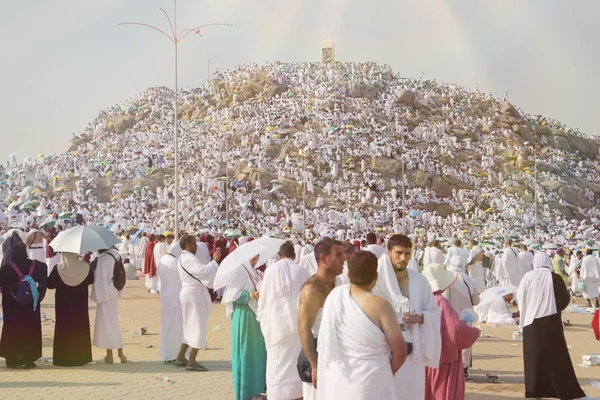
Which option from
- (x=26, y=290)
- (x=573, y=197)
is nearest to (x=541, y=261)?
(x=26, y=290)

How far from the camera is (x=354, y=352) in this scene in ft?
13.4

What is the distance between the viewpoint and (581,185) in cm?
5906

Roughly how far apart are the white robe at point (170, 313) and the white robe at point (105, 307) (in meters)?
0.61

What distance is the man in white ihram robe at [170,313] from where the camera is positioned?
912 centimetres

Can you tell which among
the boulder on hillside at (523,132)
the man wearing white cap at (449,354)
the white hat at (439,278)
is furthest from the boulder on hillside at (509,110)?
the man wearing white cap at (449,354)

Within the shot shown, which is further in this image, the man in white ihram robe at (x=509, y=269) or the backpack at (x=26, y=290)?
the man in white ihram robe at (x=509, y=269)

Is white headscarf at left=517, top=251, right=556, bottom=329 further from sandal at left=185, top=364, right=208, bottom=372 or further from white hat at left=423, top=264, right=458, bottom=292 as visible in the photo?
sandal at left=185, top=364, right=208, bottom=372

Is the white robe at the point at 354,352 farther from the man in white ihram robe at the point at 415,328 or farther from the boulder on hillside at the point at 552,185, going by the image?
the boulder on hillside at the point at 552,185

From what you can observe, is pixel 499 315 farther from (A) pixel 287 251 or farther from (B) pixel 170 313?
(A) pixel 287 251

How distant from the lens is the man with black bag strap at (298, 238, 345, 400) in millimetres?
4789

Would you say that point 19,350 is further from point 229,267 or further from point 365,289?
point 365,289

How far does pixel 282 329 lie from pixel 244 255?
1.02 meters

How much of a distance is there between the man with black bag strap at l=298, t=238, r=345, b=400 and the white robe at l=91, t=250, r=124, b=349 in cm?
464

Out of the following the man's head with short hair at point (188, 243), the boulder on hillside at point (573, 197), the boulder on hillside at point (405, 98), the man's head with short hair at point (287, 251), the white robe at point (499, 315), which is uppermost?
the boulder on hillside at point (405, 98)
